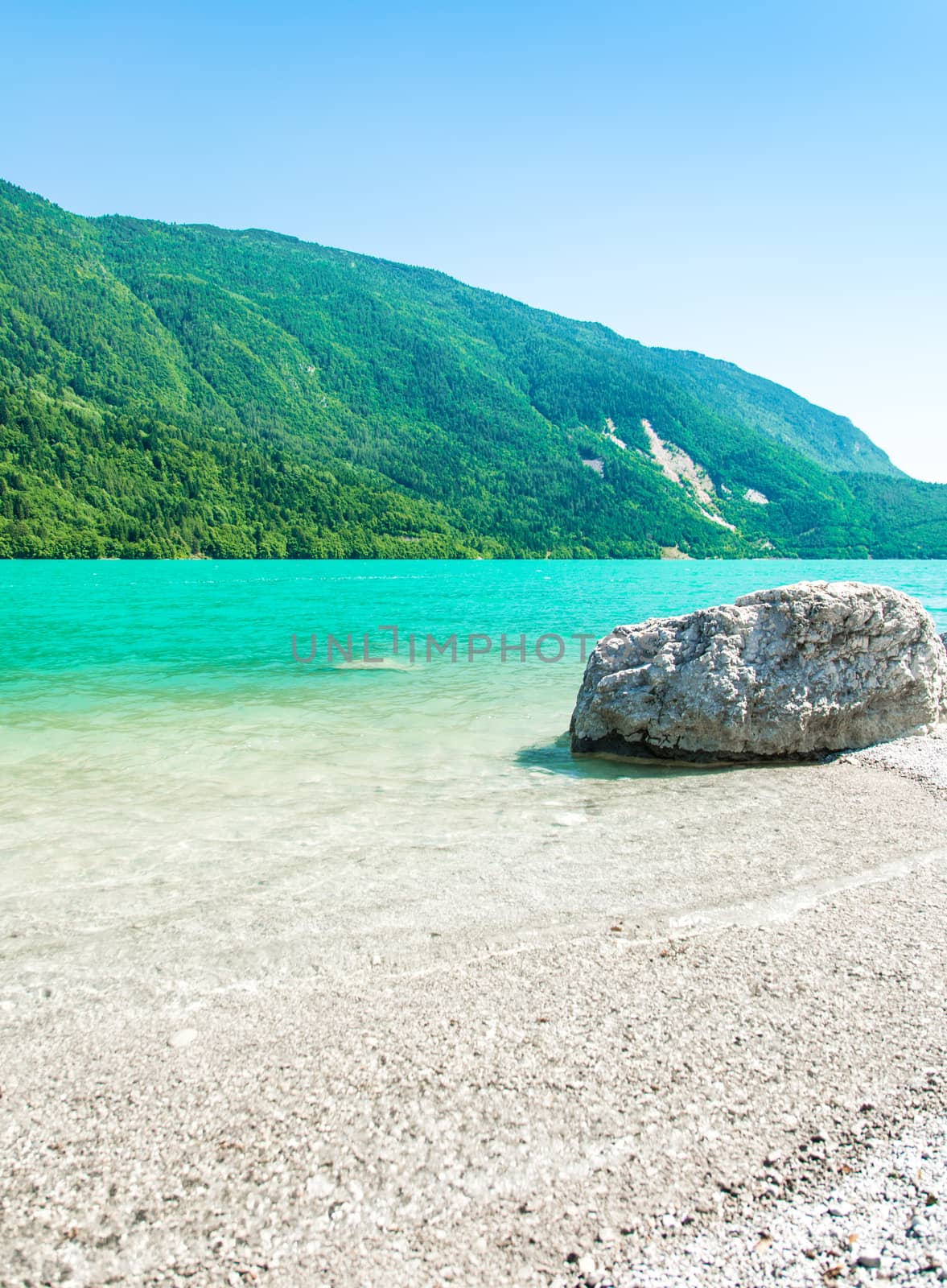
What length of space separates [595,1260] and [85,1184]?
2.01 m

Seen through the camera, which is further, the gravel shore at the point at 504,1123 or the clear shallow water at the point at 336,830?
the clear shallow water at the point at 336,830

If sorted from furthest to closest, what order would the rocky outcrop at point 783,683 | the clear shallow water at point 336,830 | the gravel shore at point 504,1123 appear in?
1. the rocky outcrop at point 783,683
2. the clear shallow water at point 336,830
3. the gravel shore at point 504,1123

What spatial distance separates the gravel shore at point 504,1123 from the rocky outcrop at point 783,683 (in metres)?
5.65

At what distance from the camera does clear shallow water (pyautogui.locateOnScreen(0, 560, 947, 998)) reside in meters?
5.30

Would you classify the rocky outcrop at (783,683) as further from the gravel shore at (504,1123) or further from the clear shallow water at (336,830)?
the gravel shore at (504,1123)

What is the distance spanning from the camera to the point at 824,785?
8.93 m

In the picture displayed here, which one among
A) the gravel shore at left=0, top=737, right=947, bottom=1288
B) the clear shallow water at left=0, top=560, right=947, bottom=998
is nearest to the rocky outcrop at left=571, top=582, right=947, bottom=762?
the clear shallow water at left=0, top=560, right=947, bottom=998

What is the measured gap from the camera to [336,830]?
7.94 m

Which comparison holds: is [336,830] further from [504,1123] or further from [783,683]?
[783,683]

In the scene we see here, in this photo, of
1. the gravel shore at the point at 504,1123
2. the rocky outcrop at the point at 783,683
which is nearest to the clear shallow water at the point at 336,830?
the gravel shore at the point at 504,1123

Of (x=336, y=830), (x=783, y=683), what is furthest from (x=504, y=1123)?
(x=783, y=683)

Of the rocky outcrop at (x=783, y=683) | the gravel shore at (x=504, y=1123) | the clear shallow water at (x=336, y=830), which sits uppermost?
the rocky outcrop at (x=783, y=683)

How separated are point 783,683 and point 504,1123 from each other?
8.43m

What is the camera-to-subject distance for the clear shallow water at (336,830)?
530 cm
